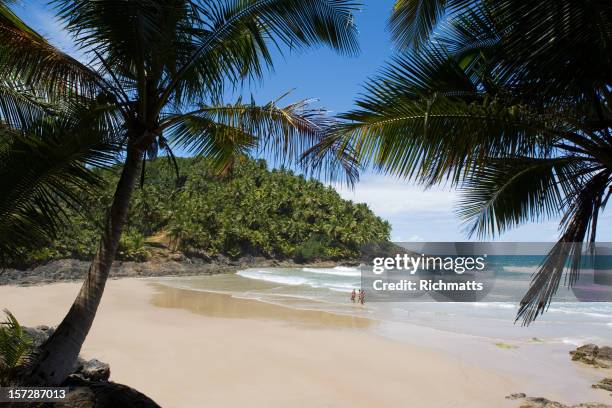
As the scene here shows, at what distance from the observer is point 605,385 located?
9.26 meters

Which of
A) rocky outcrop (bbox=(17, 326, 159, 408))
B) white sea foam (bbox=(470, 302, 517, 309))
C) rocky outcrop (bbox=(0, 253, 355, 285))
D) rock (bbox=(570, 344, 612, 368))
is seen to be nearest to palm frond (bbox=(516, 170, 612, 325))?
rocky outcrop (bbox=(17, 326, 159, 408))

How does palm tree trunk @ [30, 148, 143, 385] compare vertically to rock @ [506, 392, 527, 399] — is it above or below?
above

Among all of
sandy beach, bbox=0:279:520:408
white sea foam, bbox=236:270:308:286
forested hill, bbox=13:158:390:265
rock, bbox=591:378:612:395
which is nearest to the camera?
sandy beach, bbox=0:279:520:408

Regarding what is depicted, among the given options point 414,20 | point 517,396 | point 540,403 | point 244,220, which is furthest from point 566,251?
point 244,220

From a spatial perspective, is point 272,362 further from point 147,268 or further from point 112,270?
point 147,268

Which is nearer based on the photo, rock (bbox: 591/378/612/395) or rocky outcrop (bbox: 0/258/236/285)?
rock (bbox: 591/378/612/395)

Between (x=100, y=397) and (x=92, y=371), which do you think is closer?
(x=100, y=397)

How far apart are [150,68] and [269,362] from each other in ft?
24.9

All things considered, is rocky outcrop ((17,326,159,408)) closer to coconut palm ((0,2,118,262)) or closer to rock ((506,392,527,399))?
coconut palm ((0,2,118,262))

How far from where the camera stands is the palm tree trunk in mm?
3758

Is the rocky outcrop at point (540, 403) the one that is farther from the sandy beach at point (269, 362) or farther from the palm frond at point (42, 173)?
the palm frond at point (42, 173)

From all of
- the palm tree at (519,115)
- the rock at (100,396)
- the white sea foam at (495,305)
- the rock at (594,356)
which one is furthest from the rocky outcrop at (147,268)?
the white sea foam at (495,305)

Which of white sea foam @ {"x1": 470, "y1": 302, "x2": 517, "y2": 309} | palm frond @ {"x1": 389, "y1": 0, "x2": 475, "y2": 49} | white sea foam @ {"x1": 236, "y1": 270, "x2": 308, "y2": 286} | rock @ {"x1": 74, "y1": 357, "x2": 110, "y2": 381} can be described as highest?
palm frond @ {"x1": 389, "y1": 0, "x2": 475, "y2": 49}

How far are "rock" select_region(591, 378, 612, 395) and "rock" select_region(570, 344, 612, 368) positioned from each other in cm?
162
